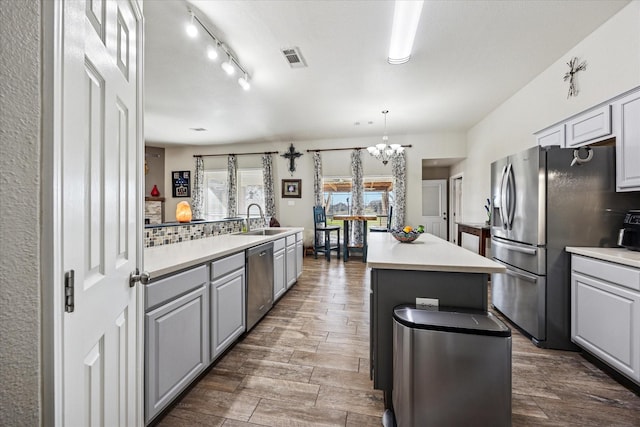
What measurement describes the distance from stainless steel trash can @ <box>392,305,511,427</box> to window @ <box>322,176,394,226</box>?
5.13 meters

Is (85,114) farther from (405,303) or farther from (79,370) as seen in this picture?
(405,303)

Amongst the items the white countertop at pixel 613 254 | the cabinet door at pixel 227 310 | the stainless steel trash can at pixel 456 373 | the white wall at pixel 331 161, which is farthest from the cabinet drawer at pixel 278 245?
the white wall at pixel 331 161

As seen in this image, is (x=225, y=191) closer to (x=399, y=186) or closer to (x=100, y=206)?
(x=399, y=186)

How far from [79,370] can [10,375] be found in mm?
179

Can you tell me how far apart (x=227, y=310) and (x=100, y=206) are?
143cm

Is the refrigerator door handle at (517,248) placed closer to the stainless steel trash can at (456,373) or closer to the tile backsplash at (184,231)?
the stainless steel trash can at (456,373)

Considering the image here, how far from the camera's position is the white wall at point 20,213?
0.51 metres

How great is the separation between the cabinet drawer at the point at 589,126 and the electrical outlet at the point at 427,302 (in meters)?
2.07

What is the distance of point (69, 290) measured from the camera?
0.62m

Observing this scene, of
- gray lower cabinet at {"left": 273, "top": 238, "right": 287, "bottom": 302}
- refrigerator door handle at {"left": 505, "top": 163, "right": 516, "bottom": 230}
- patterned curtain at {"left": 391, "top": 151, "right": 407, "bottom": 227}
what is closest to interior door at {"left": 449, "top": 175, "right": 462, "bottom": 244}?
patterned curtain at {"left": 391, "top": 151, "right": 407, "bottom": 227}

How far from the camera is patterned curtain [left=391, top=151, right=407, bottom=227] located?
235 inches

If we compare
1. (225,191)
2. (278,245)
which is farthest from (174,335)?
(225,191)

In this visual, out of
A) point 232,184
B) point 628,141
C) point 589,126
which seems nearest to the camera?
point 628,141

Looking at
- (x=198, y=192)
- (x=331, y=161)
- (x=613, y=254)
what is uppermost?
(x=331, y=161)
